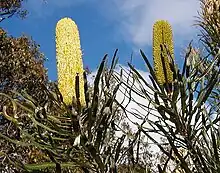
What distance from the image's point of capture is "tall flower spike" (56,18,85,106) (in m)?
1.44

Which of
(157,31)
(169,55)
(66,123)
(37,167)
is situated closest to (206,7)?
(157,31)

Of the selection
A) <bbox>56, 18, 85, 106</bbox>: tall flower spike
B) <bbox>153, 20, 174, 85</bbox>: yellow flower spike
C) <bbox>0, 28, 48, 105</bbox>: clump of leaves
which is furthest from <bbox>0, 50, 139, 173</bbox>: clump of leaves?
<bbox>0, 28, 48, 105</bbox>: clump of leaves

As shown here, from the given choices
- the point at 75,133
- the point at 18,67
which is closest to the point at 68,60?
the point at 75,133

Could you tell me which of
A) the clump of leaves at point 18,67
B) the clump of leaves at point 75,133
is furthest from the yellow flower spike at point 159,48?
the clump of leaves at point 18,67

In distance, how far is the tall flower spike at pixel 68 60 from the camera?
56.9 inches

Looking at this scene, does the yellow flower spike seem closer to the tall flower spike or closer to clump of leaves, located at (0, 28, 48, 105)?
the tall flower spike

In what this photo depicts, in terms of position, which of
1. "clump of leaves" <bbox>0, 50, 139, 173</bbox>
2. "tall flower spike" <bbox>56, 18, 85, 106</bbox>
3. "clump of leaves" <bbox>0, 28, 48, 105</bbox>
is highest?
"clump of leaves" <bbox>0, 28, 48, 105</bbox>

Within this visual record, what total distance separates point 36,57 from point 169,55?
10.5 m

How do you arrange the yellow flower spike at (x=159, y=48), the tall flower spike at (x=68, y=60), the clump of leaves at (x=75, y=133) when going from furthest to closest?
the yellow flower spike at (x=159, y=48) < the tall flower spike at (x=68, y=60) < the clump of leaves at (x=75, y=133)

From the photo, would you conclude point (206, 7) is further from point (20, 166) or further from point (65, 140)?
point (20, 166)

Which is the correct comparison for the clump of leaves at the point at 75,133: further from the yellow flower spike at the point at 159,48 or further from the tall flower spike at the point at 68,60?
the yellow flower spike at the point at 159,48

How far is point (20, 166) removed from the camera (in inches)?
52.4

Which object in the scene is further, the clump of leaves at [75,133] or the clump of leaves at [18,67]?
the clump of leaves at [18,67]

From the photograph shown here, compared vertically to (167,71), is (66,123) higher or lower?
lower
